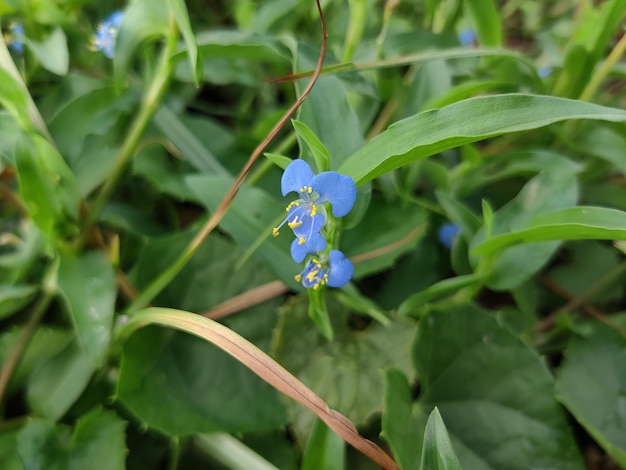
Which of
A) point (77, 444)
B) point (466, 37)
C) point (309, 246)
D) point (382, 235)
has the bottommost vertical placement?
point (77, 444)

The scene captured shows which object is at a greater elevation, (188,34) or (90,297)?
(188,34)

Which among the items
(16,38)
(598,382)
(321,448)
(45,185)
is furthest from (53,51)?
(598,382)

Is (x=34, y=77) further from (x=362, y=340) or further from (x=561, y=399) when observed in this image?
(x=561, y=399)

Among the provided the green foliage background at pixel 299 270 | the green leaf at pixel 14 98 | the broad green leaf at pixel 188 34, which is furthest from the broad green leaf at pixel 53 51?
the broad green leaf at pixel 188 34

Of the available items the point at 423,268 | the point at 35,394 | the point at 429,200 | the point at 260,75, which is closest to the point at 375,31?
the point at 260,75

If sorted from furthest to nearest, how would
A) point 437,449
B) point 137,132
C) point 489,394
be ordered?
point 137,132 < point 489,394 < point 437,449

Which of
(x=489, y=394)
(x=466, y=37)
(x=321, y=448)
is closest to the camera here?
(x=321, y=448)

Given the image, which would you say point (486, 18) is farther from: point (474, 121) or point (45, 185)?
point (45, 185)

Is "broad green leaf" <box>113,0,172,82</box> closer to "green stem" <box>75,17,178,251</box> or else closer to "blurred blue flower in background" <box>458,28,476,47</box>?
"green stem" <box>75,17,178,251</box>

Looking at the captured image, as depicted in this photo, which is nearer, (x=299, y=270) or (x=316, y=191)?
(x=316, y=191)
